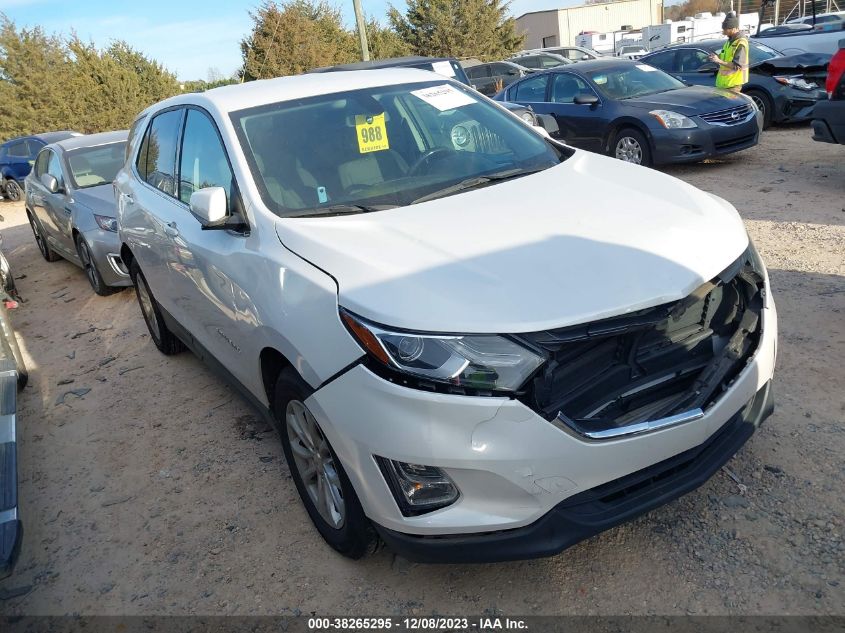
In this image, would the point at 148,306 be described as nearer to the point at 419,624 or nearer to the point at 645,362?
the point at 419,624

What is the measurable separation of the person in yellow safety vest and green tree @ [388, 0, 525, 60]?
69.6 feet

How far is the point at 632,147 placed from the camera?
9203mm

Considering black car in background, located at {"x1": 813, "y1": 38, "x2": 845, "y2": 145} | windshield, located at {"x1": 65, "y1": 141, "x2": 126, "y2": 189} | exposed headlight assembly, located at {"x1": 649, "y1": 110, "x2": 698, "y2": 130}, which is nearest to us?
black car in background, located at {"x1": 813, "y1": 38, "x2": 845, "y2": 145}

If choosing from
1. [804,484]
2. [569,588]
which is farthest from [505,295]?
[804,484]

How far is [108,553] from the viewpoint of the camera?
131 inches

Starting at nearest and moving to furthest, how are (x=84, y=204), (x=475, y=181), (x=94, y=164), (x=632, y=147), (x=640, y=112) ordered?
(x=475, y=181) → (x=84, y=204) → (x=94, y=164) → (x=640, y=112) → (x=632, y=147)

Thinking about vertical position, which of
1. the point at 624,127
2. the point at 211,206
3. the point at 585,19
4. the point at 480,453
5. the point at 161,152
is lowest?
the point at 624,127

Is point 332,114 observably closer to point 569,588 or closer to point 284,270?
point 284,270

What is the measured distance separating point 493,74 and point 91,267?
15.5m

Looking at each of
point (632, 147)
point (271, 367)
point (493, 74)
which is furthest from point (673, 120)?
point (493, 74)

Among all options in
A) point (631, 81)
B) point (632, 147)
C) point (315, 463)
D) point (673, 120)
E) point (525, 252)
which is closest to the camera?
point (525, 252)

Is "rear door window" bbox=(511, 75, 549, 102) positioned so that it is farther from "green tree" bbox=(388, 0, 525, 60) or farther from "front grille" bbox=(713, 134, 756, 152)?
"green tree" bbox=(388, 0, 525, 60)

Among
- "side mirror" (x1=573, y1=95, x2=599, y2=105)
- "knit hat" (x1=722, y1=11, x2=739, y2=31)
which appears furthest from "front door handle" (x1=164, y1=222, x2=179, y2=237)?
"knit hat" (x1=722, y1=11, x2=739, y2=31)

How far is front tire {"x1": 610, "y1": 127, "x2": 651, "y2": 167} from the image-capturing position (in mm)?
9039
